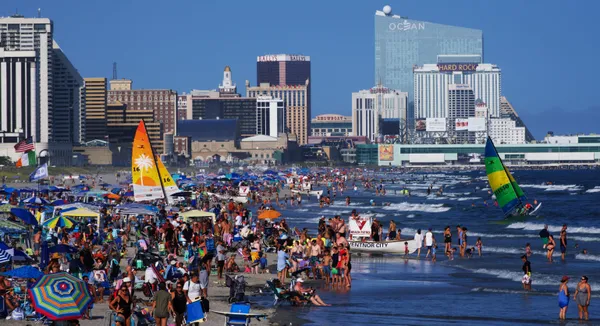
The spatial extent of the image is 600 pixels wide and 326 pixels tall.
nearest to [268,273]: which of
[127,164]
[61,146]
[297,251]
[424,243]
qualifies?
[297,251]

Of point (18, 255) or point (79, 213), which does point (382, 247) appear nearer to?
point (79, 213)

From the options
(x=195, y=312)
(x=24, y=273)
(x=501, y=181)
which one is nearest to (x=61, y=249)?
(x=24, y=273)

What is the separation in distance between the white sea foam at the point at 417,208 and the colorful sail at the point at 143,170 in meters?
34.6

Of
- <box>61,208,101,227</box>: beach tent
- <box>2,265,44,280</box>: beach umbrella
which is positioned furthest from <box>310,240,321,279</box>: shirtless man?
<box>2,265,44,280</box>: beach umbrella

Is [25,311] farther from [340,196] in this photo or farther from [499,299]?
[340,196]

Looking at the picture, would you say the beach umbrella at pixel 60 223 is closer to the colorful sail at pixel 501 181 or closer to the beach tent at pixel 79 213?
the beach tent at pixel 79 213

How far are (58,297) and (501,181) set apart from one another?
39.3 metres

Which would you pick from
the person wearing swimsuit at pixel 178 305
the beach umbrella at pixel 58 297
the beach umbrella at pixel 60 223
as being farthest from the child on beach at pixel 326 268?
the beach umbrella at pixel 58 297

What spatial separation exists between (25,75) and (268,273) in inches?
6302

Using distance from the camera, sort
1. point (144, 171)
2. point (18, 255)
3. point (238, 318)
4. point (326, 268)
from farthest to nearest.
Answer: point (144, 171) → point (326, 268) → point (18, 255) → point (238, 318)

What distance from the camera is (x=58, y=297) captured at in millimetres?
16328

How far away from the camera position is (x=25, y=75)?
600 feet

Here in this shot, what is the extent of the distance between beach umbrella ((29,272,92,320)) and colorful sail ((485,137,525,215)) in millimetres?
38404

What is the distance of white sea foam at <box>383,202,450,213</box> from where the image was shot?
70.0m
